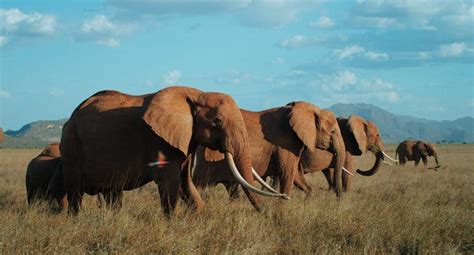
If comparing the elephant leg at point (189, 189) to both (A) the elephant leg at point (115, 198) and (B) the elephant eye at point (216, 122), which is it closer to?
(B) the elephant eye at point (216, 122)

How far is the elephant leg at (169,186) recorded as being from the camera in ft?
29.8

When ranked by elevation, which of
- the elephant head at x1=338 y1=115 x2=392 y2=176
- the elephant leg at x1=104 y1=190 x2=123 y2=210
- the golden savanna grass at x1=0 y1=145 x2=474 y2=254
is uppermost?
the elephant head at x1=338 y1=115 x2=392 y2=176

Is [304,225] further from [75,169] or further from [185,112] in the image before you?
[75,169]

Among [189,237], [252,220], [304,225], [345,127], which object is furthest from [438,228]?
[345,127]

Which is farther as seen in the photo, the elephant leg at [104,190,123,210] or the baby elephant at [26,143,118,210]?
the baby elephant at [26,143,118,210]

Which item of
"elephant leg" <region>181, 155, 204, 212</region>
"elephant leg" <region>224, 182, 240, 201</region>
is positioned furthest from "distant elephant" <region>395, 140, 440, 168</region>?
"elephant leg" <region>181, 155, 204, 212</region>

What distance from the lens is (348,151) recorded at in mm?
17234

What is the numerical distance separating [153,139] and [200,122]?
26.8 inches

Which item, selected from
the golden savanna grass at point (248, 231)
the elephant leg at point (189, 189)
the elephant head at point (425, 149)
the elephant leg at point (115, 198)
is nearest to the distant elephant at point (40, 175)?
the elephant leg at point (115, 198)

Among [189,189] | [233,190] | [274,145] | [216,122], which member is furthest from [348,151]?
[216,122]

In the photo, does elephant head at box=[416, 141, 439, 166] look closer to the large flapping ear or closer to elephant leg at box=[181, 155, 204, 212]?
the large flapping ear

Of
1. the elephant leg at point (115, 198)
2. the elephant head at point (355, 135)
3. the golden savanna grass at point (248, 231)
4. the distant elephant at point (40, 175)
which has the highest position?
the elephant head at point (355, 135)

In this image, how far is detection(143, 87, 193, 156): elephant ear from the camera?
914 centimetres

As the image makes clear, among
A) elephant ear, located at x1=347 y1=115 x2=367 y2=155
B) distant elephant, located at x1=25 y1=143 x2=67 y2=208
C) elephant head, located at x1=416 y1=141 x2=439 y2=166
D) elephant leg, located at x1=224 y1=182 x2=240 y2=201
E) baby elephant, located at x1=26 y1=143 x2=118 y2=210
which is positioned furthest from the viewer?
elephant head, located at x1=416 y1=141 x2=439 y2=166
